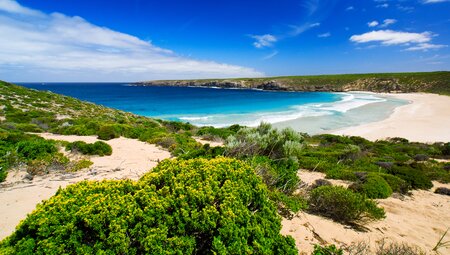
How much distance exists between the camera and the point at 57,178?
6.40m

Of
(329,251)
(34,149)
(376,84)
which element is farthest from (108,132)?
(376,84)

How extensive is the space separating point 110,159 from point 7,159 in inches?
112

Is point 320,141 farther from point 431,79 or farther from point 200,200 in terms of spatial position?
point 431,79

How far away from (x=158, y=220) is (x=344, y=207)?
161 inches

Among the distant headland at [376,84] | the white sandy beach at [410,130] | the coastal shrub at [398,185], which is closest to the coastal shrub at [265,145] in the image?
the coastal shrub at [398,185]

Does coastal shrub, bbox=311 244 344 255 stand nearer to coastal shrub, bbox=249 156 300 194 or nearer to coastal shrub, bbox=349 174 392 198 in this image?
coastal shrub, bbox=249 156 300 194

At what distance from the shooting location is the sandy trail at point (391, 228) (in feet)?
13.8

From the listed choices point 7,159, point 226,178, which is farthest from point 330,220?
point 7,159

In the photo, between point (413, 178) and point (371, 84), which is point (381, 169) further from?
point (371, 84)

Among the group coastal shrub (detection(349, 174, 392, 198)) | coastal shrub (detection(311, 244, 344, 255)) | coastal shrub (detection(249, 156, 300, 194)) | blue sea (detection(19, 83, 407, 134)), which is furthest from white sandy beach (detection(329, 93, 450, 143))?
coastal shrub (detection(311, 244, 344, 255))

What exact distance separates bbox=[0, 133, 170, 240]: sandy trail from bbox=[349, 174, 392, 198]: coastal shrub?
5922 mm

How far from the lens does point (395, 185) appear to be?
7.60 m

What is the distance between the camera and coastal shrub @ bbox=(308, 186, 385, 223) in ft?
16.2

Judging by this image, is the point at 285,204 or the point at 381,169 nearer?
the point at 285,204
